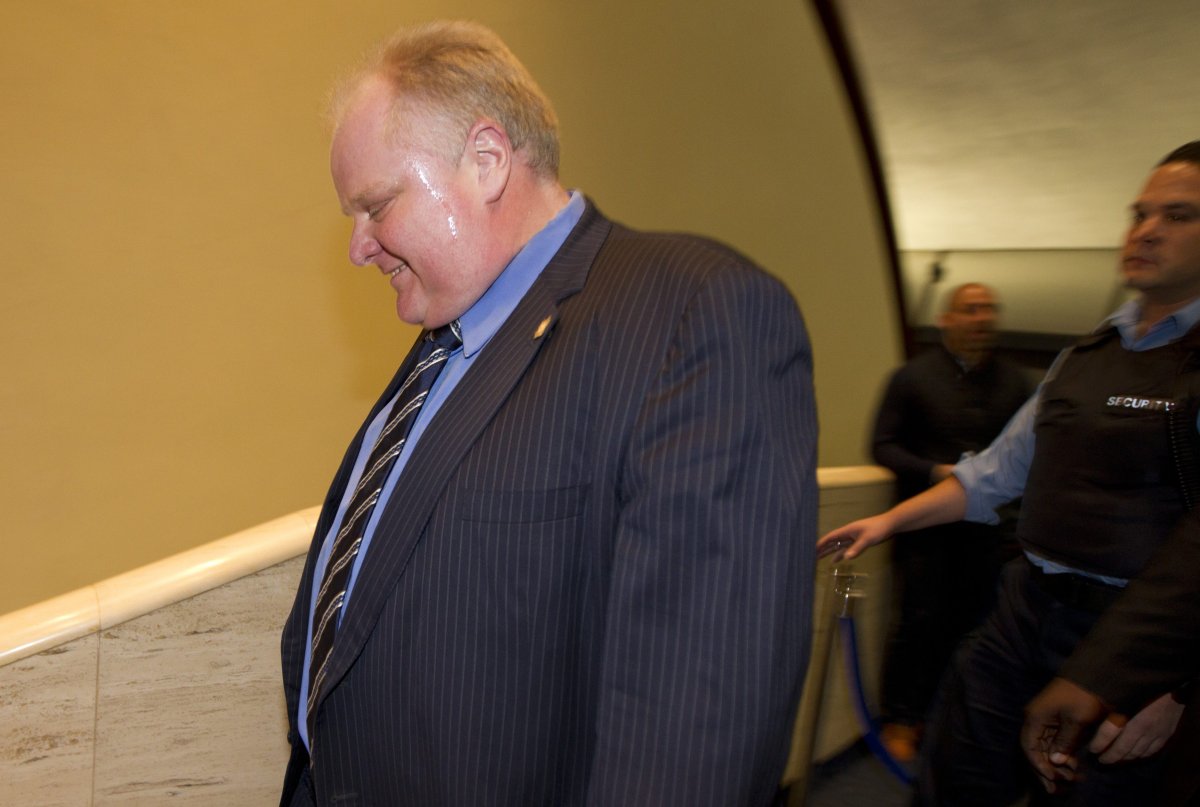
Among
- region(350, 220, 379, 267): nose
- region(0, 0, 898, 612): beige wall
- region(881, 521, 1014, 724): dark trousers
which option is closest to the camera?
region(350, 220, 379, 267): nose

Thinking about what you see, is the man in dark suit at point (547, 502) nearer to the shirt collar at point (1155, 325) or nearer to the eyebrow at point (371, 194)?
the eyebrow at point (371, 194)

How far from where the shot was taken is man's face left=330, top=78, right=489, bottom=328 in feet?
4.12

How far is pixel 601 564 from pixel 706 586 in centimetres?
15

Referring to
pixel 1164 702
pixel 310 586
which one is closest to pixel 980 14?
pixel 1164 702

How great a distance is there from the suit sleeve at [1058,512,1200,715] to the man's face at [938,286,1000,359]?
167 cm

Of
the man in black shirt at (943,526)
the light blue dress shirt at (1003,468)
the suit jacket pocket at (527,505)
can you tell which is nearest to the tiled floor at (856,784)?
the man in black shirt at (943,526)

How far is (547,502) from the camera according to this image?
1.04 metres

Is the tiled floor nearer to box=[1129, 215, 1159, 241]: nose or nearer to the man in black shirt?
the man in black shirt

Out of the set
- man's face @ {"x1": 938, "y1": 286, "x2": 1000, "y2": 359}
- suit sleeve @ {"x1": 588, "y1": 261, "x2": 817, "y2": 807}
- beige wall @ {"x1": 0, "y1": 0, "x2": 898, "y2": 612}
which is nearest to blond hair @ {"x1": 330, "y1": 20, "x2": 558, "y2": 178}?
suit sleeve @ {"x1": 588, "y1": 261, "x2": 817, "y2": 807}

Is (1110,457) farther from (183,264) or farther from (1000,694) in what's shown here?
(183,264)

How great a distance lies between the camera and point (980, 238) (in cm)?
515

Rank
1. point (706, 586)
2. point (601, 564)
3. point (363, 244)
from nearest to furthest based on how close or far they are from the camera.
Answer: point (706, 586)
point (601, 564)
point (363, 244)

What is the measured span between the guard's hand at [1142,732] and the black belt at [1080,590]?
0.20 meters

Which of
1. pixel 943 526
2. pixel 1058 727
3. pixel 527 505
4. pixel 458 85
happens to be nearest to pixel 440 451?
pixel 527 505
